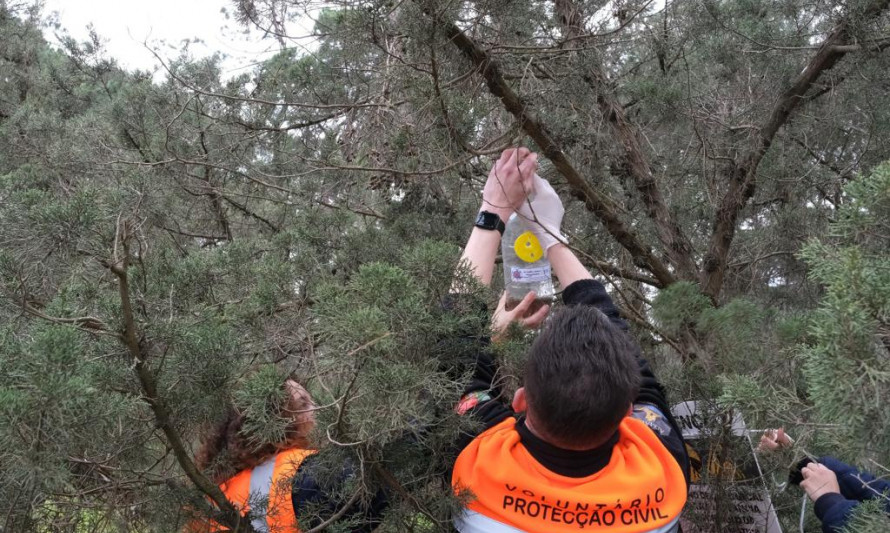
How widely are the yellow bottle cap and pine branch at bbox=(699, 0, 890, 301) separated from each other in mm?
1433

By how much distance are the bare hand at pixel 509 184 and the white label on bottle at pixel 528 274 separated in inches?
7.0

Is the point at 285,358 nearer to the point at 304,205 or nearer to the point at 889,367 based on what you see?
the point at 889,367

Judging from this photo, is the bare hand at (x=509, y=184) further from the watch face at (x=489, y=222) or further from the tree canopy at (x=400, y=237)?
the tree canopy at (x=400, y=237)

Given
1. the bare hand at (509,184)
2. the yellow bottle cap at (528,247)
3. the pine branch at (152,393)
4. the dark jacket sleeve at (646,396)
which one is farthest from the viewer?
the yellow bottle cap at (528,247)

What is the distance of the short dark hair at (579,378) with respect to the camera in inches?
59.4

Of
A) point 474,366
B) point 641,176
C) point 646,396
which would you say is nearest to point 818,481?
point 646,396

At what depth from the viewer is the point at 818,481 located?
83.4 inches

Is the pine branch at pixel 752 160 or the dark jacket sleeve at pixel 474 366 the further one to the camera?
the pine branch at pixel 752 160

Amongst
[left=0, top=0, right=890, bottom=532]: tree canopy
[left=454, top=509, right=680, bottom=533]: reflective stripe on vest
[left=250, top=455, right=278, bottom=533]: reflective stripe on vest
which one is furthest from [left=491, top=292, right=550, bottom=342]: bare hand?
[left=250, top=455, right=278, bottom=533]: reflective stripe on vest

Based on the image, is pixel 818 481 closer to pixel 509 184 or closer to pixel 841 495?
pixel 841 495

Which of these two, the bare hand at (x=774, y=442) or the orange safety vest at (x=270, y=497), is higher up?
the orange safety vest at (x=270, y=497)

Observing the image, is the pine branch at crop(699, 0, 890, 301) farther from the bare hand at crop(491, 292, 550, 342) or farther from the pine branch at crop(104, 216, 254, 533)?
the pine branch at crop(104, 216, 254, 533)

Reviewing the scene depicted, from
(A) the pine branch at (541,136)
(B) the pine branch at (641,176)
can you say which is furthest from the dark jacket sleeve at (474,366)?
(B) the pine branch at (641,176)

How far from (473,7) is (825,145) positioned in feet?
10.2
